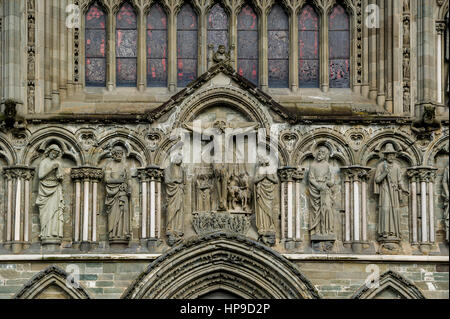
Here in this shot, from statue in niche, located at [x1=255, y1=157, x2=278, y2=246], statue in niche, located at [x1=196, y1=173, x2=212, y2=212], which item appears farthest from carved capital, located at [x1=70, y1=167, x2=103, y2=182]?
statue in niche, located at [x1=255, y1=157, x2=278, y2=246]

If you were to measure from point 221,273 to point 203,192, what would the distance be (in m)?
1.49

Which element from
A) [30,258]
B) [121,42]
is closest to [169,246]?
[30,258]

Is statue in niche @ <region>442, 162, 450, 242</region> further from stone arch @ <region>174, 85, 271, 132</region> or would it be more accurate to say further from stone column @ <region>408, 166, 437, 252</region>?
stone arch @ <region>174, 85, 271, 132</region>

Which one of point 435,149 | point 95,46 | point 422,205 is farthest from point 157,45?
point 422,205

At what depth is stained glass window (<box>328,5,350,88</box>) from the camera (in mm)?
26406

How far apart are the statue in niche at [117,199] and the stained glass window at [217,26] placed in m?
2.93

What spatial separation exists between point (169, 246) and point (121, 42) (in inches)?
161

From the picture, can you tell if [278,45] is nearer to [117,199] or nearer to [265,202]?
[265,202]

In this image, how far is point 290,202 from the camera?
25.2m

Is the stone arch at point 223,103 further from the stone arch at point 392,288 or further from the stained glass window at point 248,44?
the stone arch at point 392,288

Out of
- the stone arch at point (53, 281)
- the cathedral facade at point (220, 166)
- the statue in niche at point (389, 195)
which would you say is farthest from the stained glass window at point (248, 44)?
the stone arch at point (53, 281)

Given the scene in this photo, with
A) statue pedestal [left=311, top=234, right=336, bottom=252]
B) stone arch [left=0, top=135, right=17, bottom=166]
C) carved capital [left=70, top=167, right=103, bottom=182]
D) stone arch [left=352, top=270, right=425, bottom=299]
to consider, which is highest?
stone arch [left=0, top=135, right=17, bottom=166]

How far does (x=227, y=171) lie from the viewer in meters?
25.2

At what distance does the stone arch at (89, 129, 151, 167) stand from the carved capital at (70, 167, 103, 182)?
0.21 m
